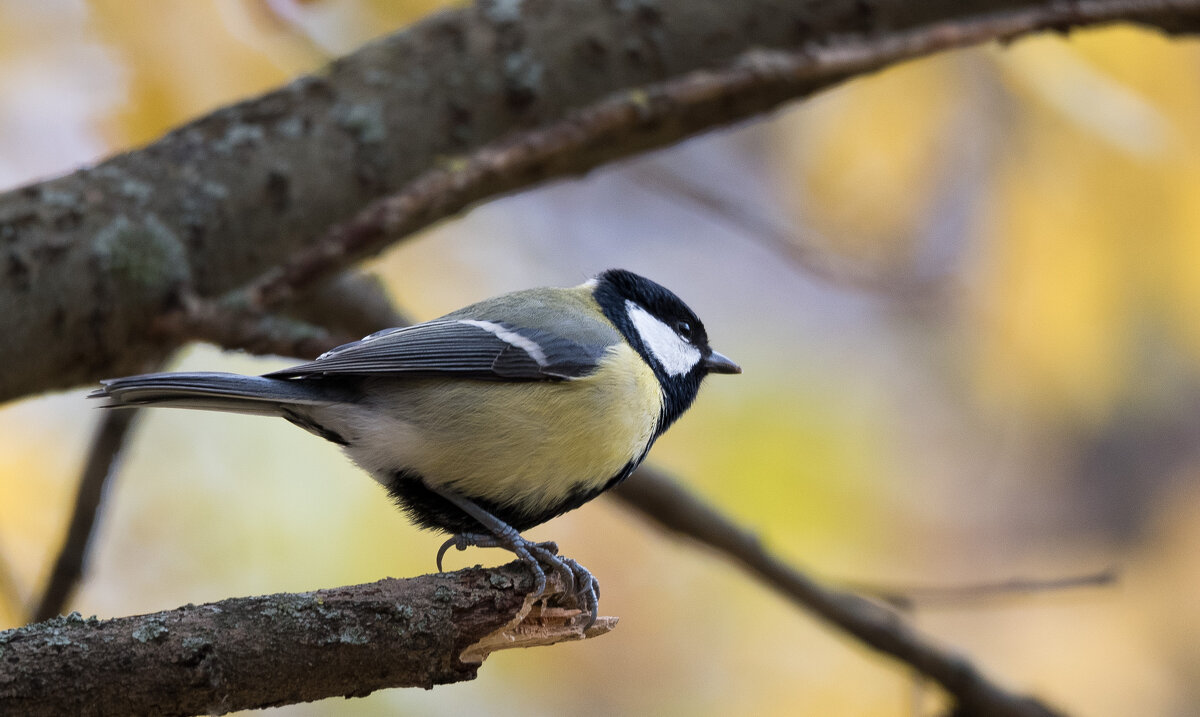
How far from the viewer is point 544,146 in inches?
90.4

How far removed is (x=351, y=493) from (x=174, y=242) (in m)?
1.53

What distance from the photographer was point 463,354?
6.07 ft

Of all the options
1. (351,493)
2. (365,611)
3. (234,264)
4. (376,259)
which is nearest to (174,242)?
(234,264)

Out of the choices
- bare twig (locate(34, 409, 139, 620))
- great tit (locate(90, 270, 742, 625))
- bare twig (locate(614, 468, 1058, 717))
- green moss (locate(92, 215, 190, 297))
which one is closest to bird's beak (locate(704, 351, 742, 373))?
bare twig (locate(614, 468, 1058, 717))

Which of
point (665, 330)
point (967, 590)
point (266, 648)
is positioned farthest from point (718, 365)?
point (266, 648)

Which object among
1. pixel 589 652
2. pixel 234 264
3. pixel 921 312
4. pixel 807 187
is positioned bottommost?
pixel 589 652

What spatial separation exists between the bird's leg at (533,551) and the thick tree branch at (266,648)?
127 millimetres

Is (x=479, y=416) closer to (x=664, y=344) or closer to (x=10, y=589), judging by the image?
(x=664, y=344)

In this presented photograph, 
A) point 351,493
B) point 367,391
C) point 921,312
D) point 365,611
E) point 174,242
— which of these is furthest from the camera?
point 921,312

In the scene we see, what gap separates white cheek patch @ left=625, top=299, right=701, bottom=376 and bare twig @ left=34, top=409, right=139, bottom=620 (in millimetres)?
1196

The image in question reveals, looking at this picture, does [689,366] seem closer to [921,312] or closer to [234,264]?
[234,264]

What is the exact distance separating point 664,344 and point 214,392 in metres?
1.04

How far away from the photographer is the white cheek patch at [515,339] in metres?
1.88

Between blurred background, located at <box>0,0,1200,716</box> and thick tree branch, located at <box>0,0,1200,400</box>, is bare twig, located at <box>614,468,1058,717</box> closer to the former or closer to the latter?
blurred background, located at <box>0,0,1200,716</box>
